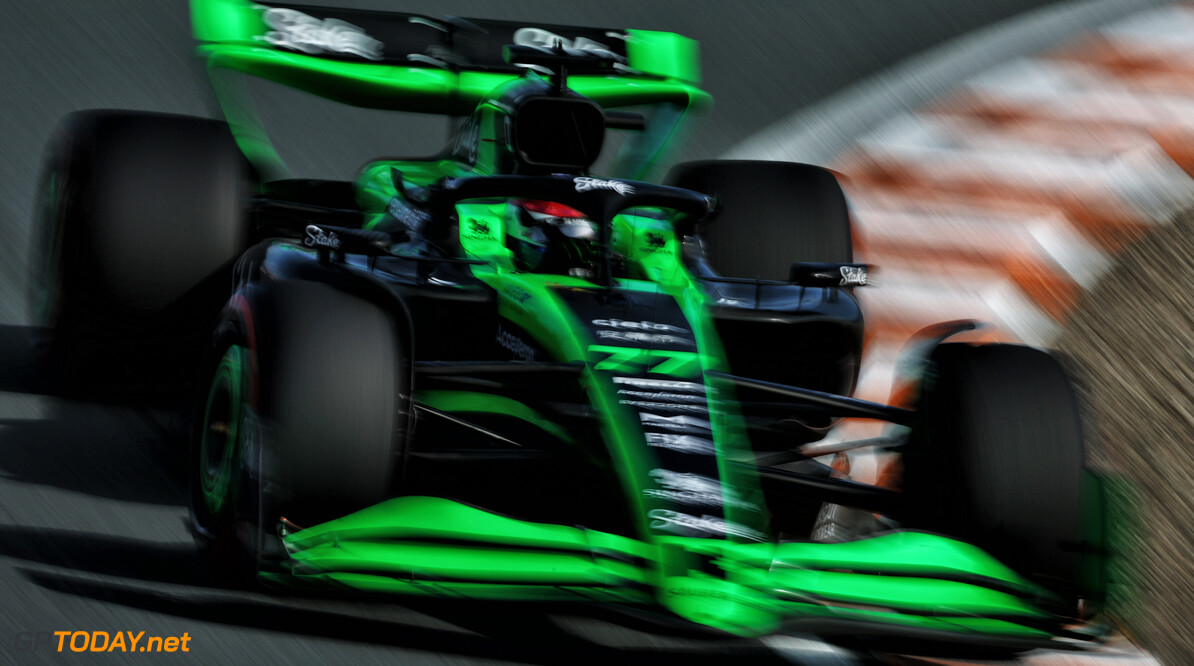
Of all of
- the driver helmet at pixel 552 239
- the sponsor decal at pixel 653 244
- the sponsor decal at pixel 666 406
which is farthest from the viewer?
the sponsor decal at pixel 653 244

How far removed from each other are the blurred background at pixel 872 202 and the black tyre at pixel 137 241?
0.83 ft

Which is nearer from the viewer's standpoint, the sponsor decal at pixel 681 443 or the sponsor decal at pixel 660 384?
the sponsor decal at pixel 681 443

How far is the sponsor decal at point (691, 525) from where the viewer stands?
10.9 feet

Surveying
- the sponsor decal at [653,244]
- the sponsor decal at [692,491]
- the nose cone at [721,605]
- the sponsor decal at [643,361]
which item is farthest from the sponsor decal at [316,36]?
the nose cone at [721,605]

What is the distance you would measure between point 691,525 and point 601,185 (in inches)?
51.0

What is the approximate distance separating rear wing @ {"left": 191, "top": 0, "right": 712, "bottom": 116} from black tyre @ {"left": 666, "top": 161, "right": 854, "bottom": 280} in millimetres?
685

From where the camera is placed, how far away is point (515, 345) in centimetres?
416

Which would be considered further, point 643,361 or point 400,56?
point 400,56

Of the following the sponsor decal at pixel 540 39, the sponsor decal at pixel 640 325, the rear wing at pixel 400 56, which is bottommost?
the sponsor decal at pixel 640 325

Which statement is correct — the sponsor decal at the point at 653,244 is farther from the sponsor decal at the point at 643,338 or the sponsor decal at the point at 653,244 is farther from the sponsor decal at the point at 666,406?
the sponsor decal at the point at 666,406

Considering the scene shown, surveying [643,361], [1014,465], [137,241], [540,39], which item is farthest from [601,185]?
[540,39]

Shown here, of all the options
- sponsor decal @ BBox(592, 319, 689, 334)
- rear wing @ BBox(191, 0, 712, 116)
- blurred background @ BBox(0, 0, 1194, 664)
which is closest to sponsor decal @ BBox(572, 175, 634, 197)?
sponsor decal @ BBox(592, 319, 689, 334)

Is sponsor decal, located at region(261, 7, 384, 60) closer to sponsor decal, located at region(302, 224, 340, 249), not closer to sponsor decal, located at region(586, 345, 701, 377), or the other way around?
sponsor decal, located at region(302, 224, 340, 249)
